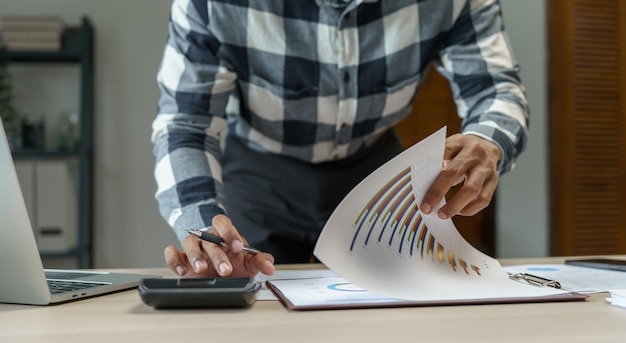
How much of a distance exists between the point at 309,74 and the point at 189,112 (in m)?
0.23

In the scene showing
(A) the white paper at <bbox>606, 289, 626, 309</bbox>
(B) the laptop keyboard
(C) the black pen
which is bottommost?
(B) the laptop keyboard

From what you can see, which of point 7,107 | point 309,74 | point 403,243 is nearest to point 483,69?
point 309,74

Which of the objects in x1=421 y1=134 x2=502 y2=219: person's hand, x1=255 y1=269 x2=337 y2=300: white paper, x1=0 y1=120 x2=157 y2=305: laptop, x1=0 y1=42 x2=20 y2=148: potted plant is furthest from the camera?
x1=0 y1=42 x2=20 y2=148: potted plant

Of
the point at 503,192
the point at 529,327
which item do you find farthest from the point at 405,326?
the point at 503,192

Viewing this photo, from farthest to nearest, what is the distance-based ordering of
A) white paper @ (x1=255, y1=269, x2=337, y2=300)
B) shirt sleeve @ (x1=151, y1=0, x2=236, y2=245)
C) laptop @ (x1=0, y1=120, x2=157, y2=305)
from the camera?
shirt sleeve @ (x1=151, y1=0, x2=236, y2=245), white paper @ (x1=255, y1=269, x2=337, y2=300), laptop @ (x1=0, y1=120, x2=157, y2=305)

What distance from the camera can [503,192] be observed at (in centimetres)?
317

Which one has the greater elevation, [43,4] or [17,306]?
[43,4]

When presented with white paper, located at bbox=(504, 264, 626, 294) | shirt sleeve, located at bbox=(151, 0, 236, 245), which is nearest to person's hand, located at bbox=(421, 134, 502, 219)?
white paper, located at bbox=(504, 264, 626, 294)

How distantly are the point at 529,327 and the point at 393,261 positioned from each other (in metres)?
0.20

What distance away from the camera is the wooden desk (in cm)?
54

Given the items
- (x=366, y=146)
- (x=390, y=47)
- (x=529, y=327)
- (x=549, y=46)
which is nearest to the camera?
(x=529, y=327)

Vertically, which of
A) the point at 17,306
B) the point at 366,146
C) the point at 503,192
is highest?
the point at 366,146

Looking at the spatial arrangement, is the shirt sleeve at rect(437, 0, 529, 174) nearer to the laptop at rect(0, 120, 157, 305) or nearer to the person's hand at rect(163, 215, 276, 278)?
the person's hand at rect(163, 215, 276, 278)

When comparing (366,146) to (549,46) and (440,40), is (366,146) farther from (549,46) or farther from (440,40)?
(549,46)
